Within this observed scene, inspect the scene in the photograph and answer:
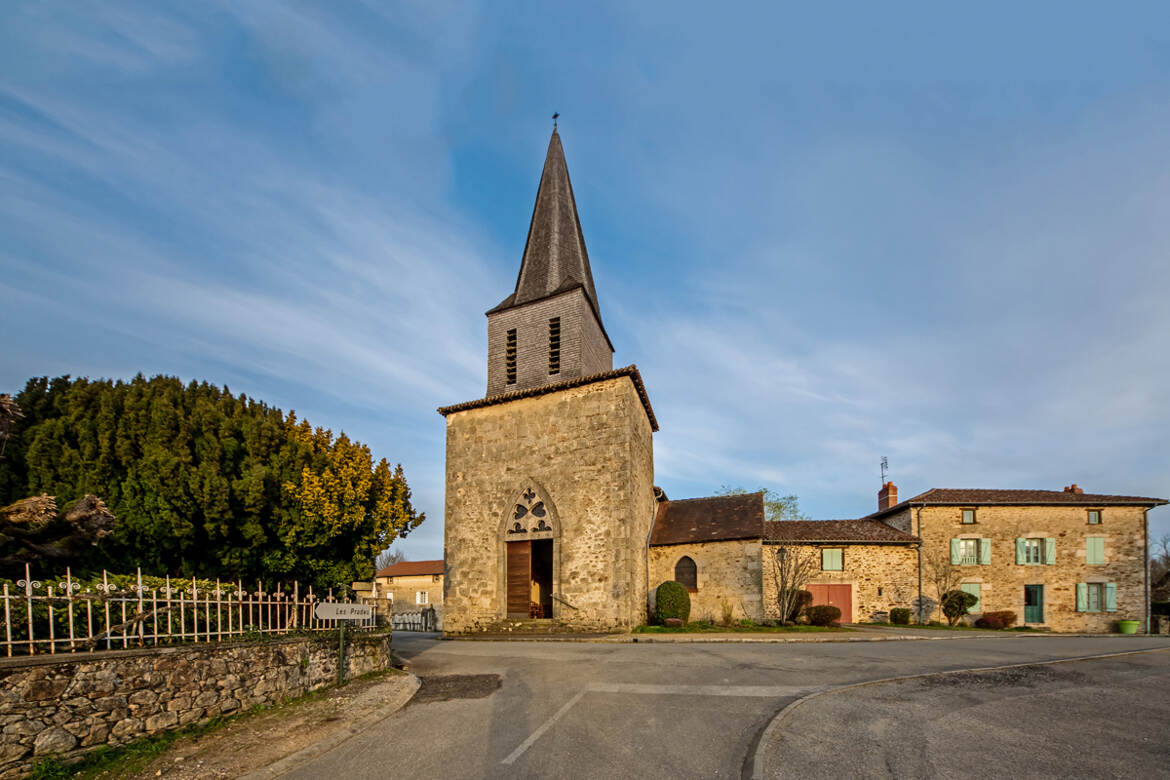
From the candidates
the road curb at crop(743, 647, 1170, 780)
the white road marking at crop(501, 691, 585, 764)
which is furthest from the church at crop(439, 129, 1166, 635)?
the white road marking at crop(501, 691, 585, 764)

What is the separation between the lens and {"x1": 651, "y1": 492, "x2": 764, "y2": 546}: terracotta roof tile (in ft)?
72.8

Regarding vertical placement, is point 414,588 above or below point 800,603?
below

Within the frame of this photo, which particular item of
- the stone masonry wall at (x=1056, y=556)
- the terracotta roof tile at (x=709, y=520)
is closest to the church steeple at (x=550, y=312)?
the terracotta roof tile at (x=709, y=520)

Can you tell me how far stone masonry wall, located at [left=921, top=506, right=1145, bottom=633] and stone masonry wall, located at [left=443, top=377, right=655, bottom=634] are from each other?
1469cm

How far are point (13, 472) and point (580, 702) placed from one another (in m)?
12.5

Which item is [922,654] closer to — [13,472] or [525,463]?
[525,463]

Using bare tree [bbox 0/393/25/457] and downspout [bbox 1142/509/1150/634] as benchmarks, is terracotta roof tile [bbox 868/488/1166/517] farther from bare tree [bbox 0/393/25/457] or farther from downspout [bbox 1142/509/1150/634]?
bare tree [bbox 0/393/25/457]

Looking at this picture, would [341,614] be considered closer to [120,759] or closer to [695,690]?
[120,759]

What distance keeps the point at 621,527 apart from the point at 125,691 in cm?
1388

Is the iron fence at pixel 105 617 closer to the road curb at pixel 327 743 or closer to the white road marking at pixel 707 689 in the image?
the road curb at pixel 327 743

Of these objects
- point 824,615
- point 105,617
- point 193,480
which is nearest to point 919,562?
point 824,615

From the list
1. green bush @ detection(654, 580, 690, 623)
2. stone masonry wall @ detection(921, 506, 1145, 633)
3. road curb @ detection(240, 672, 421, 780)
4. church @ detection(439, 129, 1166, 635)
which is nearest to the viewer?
road curb @ detection(240, 672, 421, 780)

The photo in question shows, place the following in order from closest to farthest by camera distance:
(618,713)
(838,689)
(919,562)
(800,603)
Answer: (618,713) < (838,689) < (800,603) < (919,562)

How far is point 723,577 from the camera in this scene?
2166cm
